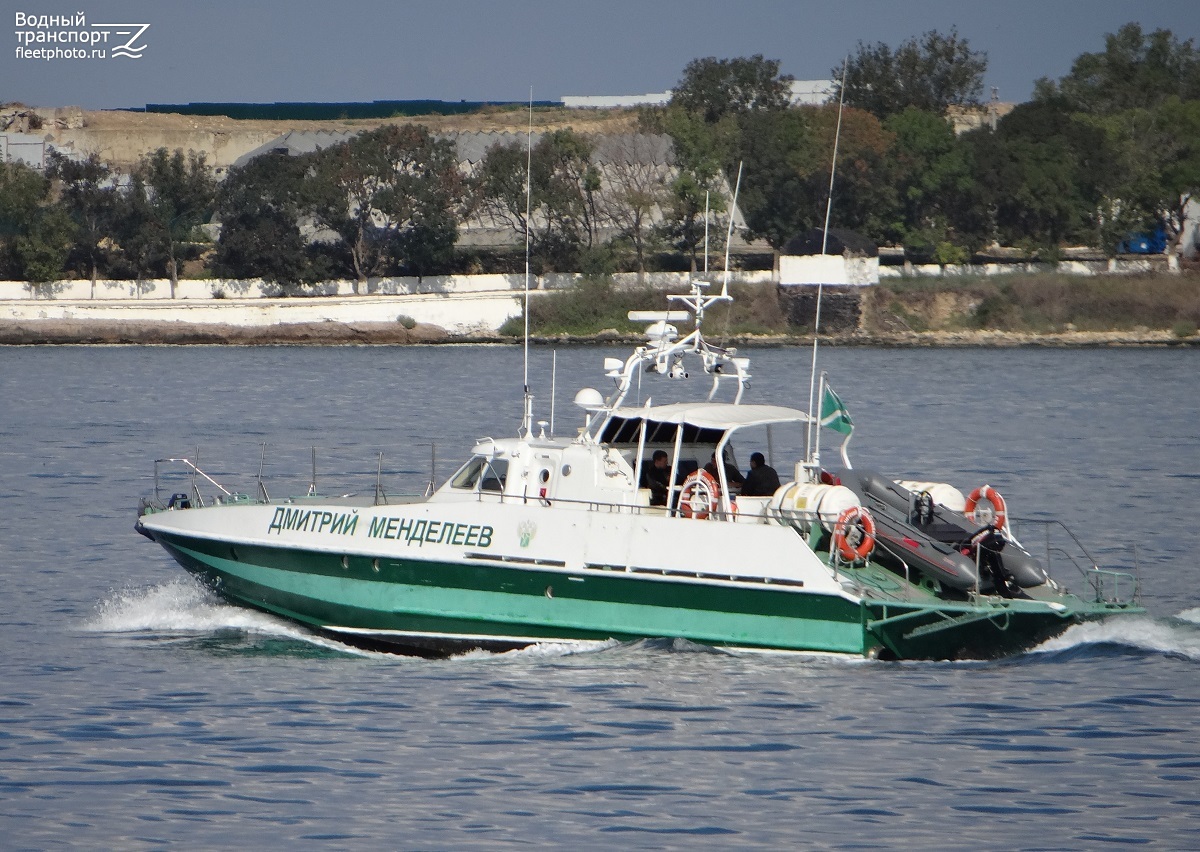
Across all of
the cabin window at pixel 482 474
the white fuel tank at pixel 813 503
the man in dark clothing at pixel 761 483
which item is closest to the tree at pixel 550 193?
the cabin window at pixel 482 474

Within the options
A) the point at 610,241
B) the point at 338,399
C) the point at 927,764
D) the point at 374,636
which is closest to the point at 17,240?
the point at 610,241

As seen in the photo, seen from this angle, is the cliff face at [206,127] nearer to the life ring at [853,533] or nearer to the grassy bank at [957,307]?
the grassy bank at [957,307]

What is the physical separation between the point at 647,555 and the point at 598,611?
0.73 metres

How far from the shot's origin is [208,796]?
41.1 feet

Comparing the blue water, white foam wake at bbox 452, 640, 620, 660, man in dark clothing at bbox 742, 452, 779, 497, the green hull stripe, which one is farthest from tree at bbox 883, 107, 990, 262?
white foam wake at bbox 452, 640, 620, 660

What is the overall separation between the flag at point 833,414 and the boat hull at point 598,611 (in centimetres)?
188

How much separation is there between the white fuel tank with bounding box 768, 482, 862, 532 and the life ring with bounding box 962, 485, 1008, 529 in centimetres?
147

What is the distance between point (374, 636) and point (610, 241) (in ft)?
209

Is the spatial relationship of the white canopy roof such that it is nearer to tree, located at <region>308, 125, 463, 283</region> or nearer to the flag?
the flag

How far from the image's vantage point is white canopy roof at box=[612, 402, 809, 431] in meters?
16.3

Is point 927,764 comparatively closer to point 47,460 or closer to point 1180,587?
point 1180,587

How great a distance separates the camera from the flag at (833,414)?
55.5 ft

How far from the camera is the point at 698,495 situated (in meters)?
15.9

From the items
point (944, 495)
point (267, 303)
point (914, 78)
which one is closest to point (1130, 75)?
point (914, 78)
